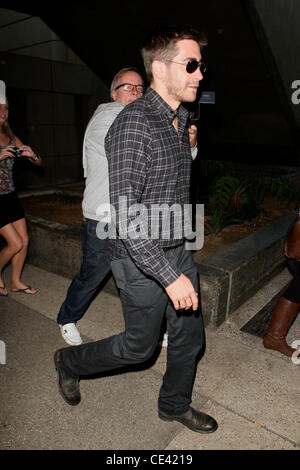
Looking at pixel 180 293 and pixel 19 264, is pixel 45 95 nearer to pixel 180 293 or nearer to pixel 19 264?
pixel 19 264

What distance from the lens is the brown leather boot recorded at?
3.01 m

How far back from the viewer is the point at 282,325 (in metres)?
3.03

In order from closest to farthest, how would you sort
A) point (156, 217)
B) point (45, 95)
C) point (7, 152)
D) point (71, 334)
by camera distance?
point (156, 217) < point (71, 334) < point (7, 152) < point (45, 95)

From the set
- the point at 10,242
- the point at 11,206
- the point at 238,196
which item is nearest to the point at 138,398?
the point at 10,242

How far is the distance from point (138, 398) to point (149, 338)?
83 cm

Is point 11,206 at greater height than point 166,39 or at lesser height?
lesser

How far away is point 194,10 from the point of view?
24.6 feet

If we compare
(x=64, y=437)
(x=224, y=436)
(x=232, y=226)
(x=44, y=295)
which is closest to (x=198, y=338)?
(x=224, y=436)

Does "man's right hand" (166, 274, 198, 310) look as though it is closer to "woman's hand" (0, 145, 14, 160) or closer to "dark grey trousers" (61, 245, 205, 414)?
"dark grey trousers" (61, 245, 205, 414)

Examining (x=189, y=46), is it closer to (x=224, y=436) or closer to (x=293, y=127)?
(x=224, y=436)

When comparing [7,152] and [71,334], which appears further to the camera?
[7,152]

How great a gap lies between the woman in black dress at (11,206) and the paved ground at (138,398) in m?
0.67

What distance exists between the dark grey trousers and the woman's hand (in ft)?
7.05
